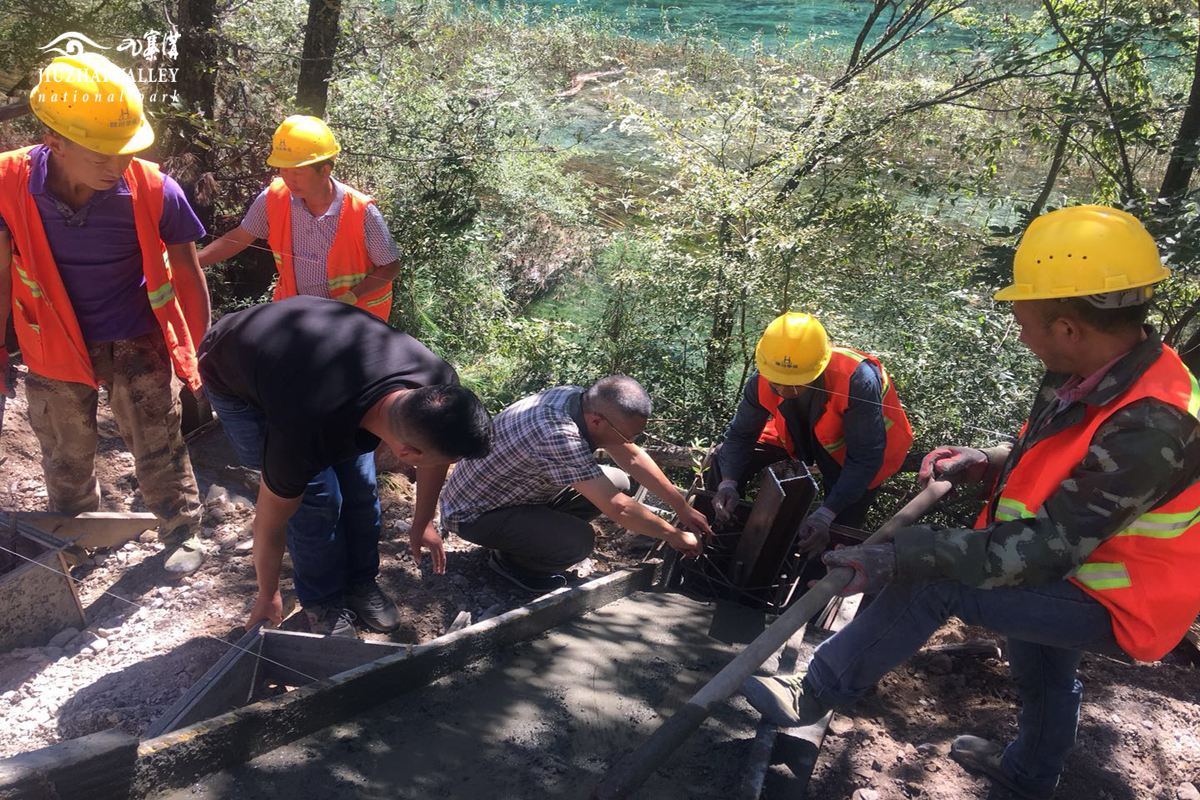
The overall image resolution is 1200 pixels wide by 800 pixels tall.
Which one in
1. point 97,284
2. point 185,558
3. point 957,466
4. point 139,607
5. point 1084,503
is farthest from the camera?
point 185,558

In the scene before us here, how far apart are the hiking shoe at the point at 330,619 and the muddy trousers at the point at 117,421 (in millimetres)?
987

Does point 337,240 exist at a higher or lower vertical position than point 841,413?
higher

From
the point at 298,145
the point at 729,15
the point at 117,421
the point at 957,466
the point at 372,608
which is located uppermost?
the point at 729,15

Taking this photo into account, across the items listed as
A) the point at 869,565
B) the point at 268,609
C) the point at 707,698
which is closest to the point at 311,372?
the point at 268,609

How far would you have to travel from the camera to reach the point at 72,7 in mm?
5660

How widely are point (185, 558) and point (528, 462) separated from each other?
167 cm

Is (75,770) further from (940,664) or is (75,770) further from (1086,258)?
(940,664)

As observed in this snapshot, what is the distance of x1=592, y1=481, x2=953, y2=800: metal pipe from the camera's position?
1952 millimetres

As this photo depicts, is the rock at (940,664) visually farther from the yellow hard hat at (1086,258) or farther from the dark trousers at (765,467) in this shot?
the yellow hard hat at (1086,258)

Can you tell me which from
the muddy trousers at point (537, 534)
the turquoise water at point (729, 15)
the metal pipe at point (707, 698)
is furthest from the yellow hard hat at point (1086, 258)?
the turquoise water at point (729, 15)

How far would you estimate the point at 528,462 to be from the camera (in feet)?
11.2

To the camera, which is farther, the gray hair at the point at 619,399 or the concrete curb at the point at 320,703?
the gray hair at the point at 619,399

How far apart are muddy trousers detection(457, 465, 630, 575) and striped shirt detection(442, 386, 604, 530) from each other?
4cm

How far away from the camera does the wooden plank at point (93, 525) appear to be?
3.44 m
